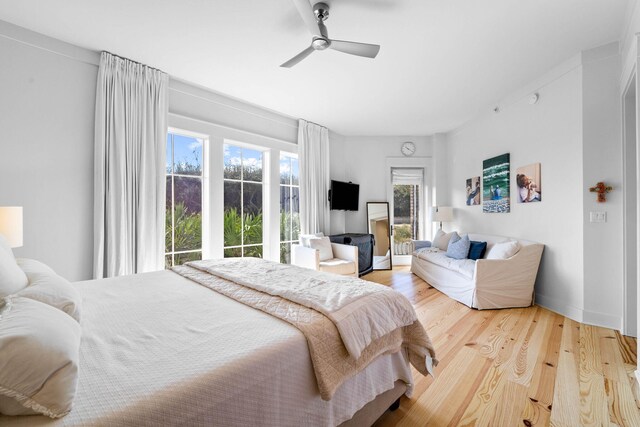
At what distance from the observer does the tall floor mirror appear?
5.66 metres

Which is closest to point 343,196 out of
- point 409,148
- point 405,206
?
point 405,206

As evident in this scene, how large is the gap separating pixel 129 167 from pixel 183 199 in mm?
759

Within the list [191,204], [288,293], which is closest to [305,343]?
[288,293]

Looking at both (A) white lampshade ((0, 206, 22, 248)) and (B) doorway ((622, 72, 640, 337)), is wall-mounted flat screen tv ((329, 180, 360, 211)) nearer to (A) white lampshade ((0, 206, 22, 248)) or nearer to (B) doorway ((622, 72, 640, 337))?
(B) doorway ((622, 72, 640, 337))

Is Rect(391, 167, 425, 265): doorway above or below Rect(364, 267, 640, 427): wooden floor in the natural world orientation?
above

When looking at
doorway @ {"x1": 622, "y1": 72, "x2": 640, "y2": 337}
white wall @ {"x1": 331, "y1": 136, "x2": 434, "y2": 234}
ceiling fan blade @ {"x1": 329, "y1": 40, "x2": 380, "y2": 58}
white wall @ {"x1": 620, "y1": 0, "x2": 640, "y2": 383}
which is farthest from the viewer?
white wall @ {"x1": 331, "y1": 136, "x2": 434, "y2": 234}

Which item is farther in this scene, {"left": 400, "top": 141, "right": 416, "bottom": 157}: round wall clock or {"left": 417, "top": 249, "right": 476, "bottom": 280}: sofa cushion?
{"left": 400, "top": 141, "right": 416, "bottom": 157}: round wall clock

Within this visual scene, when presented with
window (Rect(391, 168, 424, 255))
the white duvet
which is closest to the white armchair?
window (Rect(391, 168, 424, 255))

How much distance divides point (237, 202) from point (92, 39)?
2.26 meters

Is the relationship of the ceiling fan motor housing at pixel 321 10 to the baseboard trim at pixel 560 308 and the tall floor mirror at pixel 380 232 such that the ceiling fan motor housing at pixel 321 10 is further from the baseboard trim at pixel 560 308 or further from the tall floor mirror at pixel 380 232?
the tall floor mirror at pixel 380 232

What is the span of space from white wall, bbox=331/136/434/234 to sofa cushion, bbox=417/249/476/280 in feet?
4.99

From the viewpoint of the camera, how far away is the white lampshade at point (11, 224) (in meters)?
1.80

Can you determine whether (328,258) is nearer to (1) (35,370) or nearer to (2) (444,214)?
(2) (444,214)

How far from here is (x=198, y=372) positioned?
0.87m
